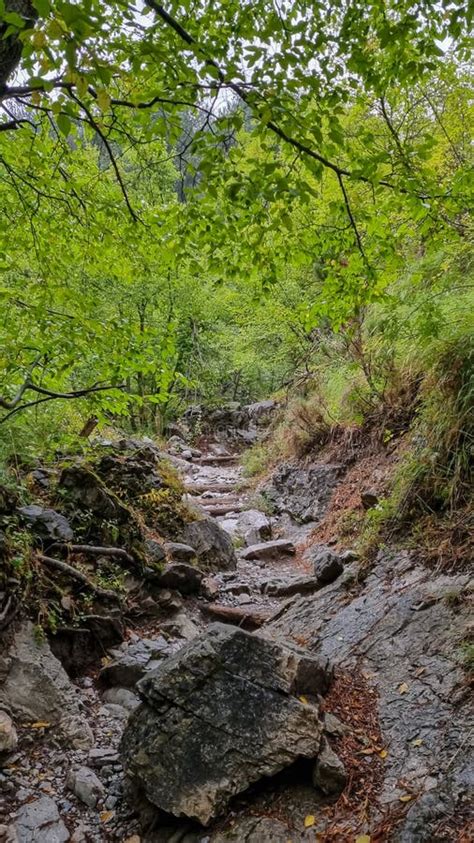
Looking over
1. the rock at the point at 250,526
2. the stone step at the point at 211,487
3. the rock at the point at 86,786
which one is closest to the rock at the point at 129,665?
the rock at the point at 86,786

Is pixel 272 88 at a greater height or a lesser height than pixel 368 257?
greater

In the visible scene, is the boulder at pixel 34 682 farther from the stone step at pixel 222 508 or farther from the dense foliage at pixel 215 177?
the stone step at pixel 222 508

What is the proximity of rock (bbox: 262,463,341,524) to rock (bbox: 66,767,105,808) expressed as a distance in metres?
6.07

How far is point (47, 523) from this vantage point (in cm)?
507

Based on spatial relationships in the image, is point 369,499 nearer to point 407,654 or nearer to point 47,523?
point 407,654

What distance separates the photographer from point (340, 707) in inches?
135

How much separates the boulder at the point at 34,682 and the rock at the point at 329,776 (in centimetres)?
195

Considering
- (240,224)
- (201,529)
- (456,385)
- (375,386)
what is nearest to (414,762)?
(456,385)

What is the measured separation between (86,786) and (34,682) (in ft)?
2.91

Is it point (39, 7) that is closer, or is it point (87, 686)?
point (39, 7)

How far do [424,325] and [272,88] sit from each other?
3.07 m

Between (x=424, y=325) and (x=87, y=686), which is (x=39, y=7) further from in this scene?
(x=87, y=686)

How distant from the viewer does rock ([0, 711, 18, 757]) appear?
122 inches

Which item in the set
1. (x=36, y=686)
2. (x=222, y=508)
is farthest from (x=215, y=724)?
(x=222, y=508)
